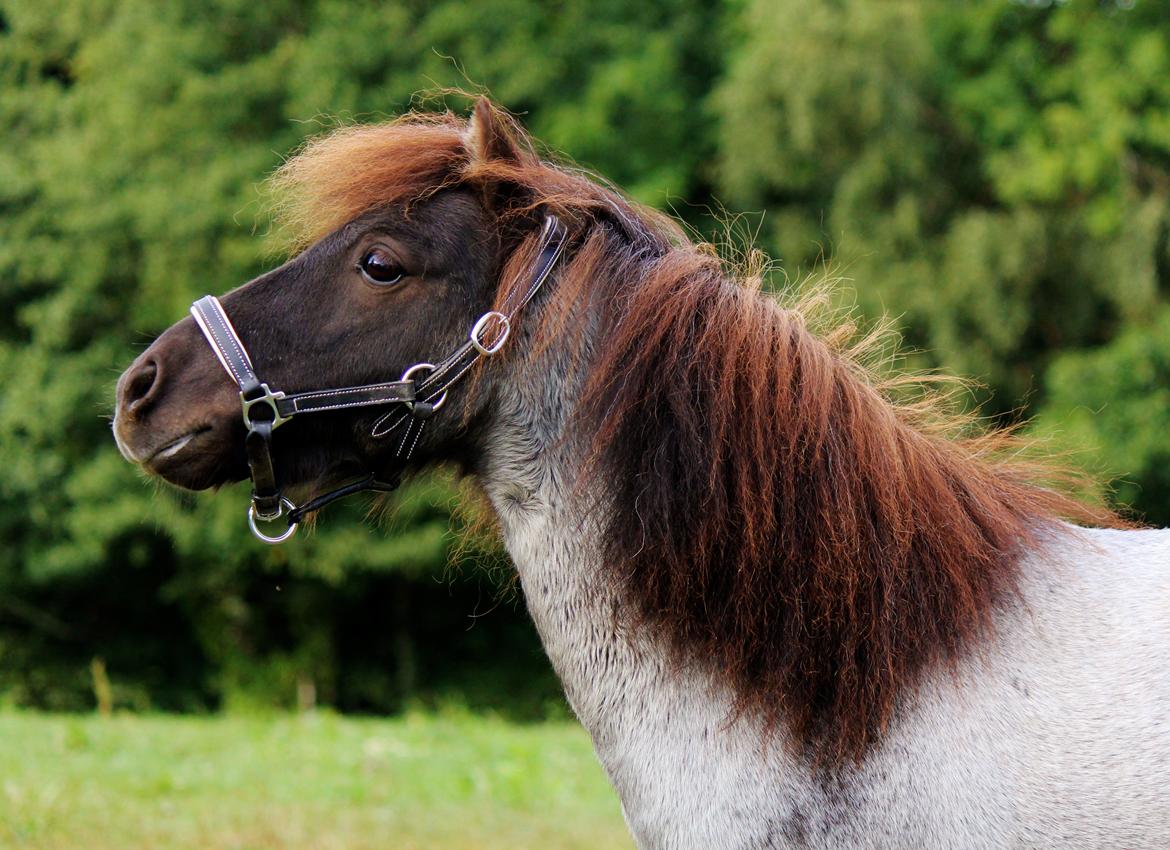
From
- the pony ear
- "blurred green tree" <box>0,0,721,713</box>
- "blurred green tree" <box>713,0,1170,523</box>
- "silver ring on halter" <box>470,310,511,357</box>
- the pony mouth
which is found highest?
the pony ear

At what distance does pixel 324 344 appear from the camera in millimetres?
2867

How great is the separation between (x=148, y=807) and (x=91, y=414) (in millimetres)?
14139

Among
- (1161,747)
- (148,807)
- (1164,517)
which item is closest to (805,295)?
(1161,747)

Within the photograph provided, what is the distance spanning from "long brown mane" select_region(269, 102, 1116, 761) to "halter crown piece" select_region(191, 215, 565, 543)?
103 mm

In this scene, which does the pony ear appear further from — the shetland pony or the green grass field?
the green grass field

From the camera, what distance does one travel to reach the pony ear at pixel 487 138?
302 centimetres

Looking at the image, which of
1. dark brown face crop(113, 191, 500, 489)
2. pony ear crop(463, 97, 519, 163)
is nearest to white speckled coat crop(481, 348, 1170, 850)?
dark brown face crop(113, 191, 500, 489)

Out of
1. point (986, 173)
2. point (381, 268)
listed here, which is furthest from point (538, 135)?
point (381, 268)

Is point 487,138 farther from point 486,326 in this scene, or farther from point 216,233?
point 216,233

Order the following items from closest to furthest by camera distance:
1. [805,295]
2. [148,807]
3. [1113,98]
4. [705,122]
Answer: [805,295], [148,807], [1113,98], [705,122]

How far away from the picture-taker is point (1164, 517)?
15828 mm

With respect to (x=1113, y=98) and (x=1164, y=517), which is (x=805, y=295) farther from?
(x=1113, y=98)

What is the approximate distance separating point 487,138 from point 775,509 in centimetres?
124

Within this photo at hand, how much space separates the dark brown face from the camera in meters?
2.84
